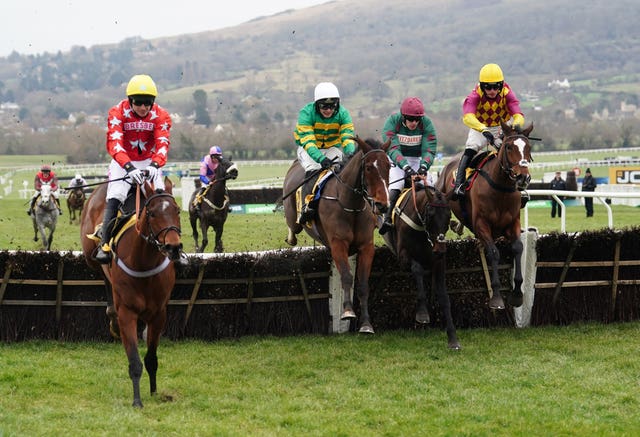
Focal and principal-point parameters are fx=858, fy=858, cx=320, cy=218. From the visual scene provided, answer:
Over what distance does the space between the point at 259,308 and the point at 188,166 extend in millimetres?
44936

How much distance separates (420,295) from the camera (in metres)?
8.75

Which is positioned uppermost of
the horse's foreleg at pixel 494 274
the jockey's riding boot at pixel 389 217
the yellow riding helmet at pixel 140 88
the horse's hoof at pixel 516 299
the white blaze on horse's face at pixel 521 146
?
the yellow riding helmet at pixel 140 88

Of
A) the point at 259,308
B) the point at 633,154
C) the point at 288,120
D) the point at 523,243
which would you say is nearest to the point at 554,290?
the point at 523,243

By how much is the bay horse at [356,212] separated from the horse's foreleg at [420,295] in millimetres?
536

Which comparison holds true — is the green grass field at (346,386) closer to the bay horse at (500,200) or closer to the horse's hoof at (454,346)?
the horse's hoof at (454,346)

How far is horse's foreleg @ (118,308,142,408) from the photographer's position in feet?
21.3

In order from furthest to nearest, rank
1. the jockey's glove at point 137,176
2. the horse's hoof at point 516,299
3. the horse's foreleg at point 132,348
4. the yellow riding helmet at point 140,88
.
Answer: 1. the horse's hoof at point 516,299
2. the yellow riding helmet at point 140,88
3. the jockey's glove at point 137,176
4. the horse's foreleg at point 132,348

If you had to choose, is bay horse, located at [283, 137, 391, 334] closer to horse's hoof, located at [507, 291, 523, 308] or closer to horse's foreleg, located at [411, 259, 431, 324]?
horse's foreleg, located at [411, 259, 431, 324]

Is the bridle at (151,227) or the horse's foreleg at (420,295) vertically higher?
the bridle at (151,227)

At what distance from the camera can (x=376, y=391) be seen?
273 inches

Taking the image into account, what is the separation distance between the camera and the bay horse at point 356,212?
26.7ft

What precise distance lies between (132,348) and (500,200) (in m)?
4.16

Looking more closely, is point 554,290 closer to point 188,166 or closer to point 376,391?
point 376,391

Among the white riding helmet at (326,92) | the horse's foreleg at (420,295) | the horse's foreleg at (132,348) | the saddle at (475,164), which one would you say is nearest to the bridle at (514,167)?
the saddle at (475,164)
